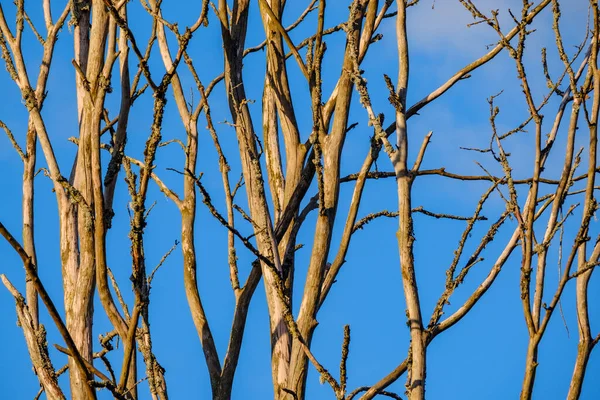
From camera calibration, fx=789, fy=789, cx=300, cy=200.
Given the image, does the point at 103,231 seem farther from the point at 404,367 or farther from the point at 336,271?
the point at 404,367

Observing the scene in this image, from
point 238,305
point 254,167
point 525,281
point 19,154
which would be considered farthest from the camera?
point 19,154

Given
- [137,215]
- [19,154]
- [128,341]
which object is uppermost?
[19,154]

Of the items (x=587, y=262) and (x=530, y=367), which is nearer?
(x=530, y=367)

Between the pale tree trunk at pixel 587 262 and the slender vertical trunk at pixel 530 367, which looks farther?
the pale tree trunk at pixel 587 262

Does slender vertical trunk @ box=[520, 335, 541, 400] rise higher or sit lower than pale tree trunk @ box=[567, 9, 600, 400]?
lower

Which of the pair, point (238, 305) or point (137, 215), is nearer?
point (137, 215)

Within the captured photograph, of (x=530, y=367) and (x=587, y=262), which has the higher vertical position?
(x=587, y=262)

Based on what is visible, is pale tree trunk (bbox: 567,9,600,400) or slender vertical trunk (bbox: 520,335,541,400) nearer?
slender vertical trunk (bbox: 520,335,541,400)

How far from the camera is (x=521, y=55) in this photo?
3285 mm

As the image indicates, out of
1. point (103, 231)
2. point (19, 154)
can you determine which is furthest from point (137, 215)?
point (19, 154)

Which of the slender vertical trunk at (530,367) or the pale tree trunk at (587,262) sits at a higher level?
the pale tree trunk at (587,262)

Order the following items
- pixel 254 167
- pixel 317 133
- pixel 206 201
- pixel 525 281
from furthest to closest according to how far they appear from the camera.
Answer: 1. pixel 254 167
2. pixel 317 133
3. pixel 206 201
4. pixel 525 281

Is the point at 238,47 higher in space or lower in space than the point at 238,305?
higher

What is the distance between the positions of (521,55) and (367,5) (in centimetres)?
111
